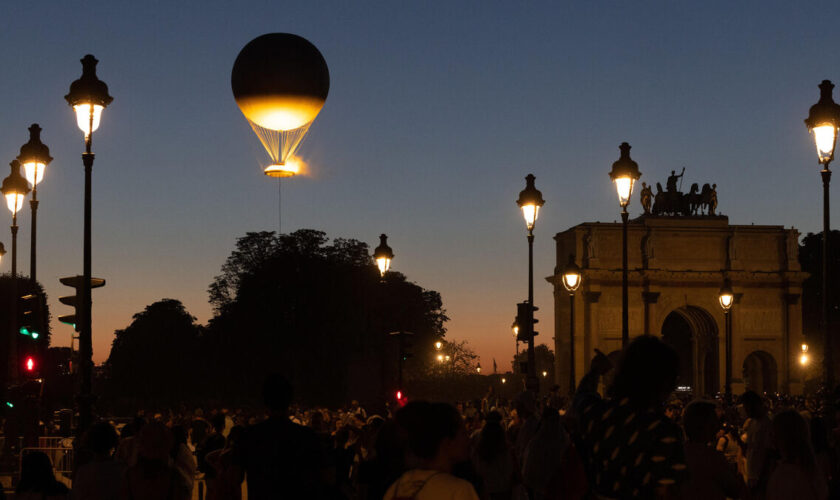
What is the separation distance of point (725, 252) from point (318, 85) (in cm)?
6790

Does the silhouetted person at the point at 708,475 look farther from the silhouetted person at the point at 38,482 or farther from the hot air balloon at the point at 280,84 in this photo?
the hot air balloon at the point at 280,84

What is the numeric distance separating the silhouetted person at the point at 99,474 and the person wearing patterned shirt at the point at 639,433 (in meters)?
3.90

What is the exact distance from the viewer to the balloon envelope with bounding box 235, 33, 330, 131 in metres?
18.8

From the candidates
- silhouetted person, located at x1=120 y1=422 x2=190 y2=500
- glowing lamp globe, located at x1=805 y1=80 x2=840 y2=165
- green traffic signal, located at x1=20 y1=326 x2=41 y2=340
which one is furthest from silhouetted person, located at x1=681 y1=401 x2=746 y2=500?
green traffic signal, located at x1=20 y1=326 x2=41 y2=340

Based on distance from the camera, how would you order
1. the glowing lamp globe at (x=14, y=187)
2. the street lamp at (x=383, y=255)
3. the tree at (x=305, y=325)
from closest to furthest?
the glowing lamp globe at (x=14, y=187) → the street lamp at (x=383, y=255) → the tree at (x=305, y=325)

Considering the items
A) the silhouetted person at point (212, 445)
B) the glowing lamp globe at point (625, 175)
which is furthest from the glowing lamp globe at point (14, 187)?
the glowing lamp globe at point (625, 175)

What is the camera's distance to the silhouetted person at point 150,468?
8492mm

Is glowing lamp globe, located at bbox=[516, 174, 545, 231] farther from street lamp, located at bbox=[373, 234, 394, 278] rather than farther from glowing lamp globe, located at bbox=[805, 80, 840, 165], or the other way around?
glowing lamp globe, located at bbox=[805, 80, 840, 165]

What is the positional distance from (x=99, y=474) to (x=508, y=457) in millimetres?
3861

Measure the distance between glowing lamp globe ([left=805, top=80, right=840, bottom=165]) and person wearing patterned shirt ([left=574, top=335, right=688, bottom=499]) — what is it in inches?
516

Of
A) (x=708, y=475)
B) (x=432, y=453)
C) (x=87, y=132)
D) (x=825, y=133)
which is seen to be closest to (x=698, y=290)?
(x=825, y=133)

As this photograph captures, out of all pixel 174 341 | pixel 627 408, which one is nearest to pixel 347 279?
pixel 174 341

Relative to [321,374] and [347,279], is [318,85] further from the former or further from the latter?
[347,279]

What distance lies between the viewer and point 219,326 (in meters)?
76.3
